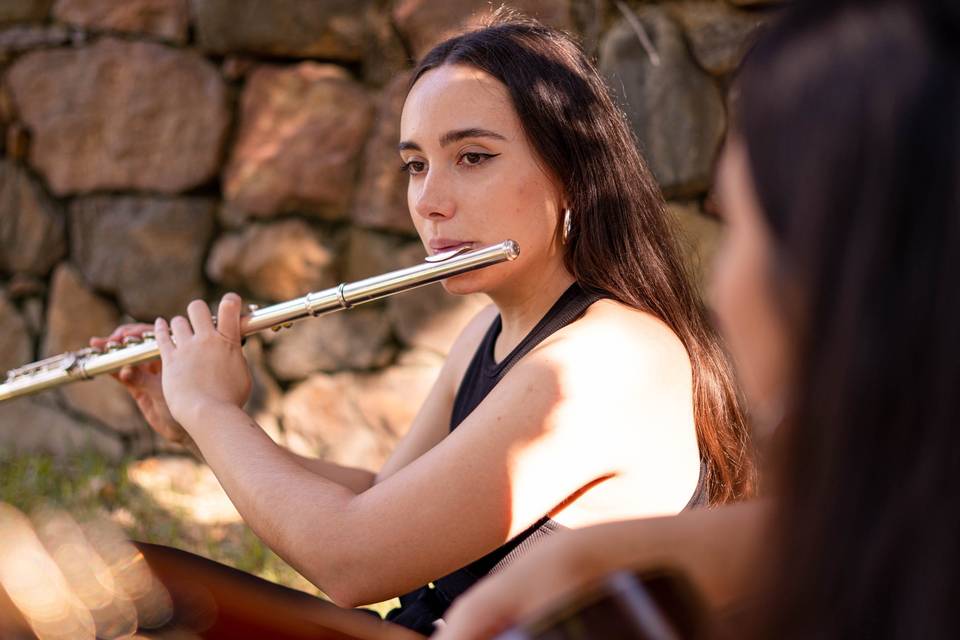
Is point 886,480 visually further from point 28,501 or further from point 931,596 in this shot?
point 28,501

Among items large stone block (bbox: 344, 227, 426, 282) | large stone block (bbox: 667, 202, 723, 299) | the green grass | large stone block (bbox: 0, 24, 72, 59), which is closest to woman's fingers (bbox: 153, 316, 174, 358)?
the green grass

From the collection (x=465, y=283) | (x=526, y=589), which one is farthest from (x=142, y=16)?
(x=526, y=589)

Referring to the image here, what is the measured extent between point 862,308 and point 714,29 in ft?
7.99

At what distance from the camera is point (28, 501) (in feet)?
9.96

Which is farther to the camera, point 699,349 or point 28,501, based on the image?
point 28,501

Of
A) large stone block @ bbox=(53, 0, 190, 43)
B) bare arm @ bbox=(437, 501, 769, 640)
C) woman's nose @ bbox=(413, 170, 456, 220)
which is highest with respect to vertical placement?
large stone block @ bbox=(53, 0, 190, 43)

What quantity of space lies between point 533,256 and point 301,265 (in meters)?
1.65

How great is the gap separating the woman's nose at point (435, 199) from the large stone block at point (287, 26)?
1.59 metres

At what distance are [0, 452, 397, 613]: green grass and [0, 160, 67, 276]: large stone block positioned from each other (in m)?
0.68

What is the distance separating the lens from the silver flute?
5.59 ft

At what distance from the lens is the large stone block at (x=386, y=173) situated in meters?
3.14

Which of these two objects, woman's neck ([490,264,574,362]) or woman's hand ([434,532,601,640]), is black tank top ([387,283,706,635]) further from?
woman's hand ([434,532,601,640])

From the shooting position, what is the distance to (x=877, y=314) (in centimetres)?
65

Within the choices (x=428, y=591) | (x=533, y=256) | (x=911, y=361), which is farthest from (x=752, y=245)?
(x=428, y=591)
